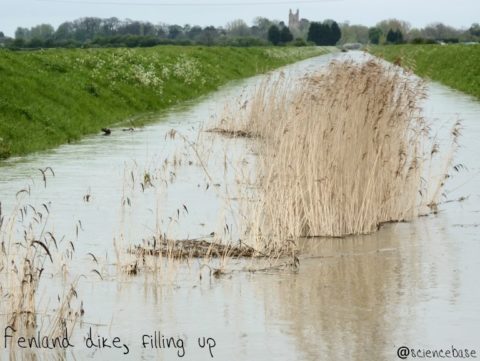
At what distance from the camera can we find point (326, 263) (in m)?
10.7

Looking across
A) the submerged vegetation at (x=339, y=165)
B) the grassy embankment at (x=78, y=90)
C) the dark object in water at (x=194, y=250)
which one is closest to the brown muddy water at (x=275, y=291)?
the dark object in water at (x=194, y=250)

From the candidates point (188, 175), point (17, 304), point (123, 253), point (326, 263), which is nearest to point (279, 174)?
point (326, 263)

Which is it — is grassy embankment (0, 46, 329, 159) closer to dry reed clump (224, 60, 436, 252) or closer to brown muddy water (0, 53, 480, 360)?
brown muddy water (0, 53, 480, 360)

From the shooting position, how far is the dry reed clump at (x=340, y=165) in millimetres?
11344

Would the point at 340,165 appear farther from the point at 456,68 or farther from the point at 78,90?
the point at 456,68

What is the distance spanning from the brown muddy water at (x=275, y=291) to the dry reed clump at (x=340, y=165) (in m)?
0.31

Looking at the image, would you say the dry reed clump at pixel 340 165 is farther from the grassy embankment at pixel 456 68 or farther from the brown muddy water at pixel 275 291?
the grassy embankment at pixel 456 68

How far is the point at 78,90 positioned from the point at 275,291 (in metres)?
22.1

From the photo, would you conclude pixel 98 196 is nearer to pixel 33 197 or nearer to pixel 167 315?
pixel 33 197

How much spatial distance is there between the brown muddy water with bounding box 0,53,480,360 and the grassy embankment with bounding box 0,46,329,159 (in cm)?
778

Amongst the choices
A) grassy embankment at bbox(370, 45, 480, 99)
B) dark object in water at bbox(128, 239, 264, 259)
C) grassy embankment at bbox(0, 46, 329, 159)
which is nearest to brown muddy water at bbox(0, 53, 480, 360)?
dark object in water at bbox(128, 239, 264, 259)

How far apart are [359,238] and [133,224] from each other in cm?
302

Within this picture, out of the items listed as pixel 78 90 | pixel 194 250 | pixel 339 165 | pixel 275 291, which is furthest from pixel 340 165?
pixel 78 90

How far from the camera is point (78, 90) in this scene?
3041 cm
